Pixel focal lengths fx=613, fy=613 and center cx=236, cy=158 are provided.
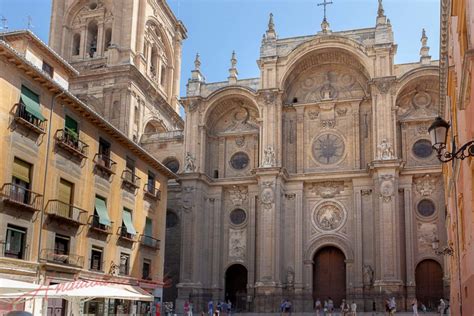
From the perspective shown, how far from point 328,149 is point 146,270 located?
1508cm

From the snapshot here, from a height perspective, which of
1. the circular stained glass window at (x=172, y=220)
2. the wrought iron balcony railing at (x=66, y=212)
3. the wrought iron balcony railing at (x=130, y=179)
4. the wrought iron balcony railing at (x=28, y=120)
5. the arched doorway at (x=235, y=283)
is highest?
the wrought iron balcony railing at (x=28, y=120)

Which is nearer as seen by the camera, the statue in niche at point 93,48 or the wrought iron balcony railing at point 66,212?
the wrought iron balcony railing at point 66,212

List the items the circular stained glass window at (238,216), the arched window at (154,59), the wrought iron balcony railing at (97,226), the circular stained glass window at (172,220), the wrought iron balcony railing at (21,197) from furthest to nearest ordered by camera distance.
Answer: the arched window at (154,59) < the circular stained glass window at (172,220) < the circular stained glass window at (238,216) < the wrought iron balcony railing at (97,226) < the wrought iron balcony railing at (21,197)

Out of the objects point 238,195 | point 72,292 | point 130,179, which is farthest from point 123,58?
point 72,292

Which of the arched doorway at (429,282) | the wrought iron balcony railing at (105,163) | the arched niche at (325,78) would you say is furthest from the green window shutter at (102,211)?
the arched doorway at (429,282)

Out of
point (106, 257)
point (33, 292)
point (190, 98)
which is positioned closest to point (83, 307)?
point (106, 257)

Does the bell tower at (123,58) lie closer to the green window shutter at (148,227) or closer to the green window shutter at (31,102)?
the green window shutter at (148,227)

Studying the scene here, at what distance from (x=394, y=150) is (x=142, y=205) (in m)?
15.7

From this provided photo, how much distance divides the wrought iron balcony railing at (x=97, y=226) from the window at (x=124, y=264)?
218cm

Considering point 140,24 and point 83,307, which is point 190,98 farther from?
point 83,307

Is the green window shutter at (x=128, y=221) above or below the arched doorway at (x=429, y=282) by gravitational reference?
above

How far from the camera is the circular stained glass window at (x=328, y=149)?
40125 mm

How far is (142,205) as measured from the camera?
3142 cm

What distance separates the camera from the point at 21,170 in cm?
2153
